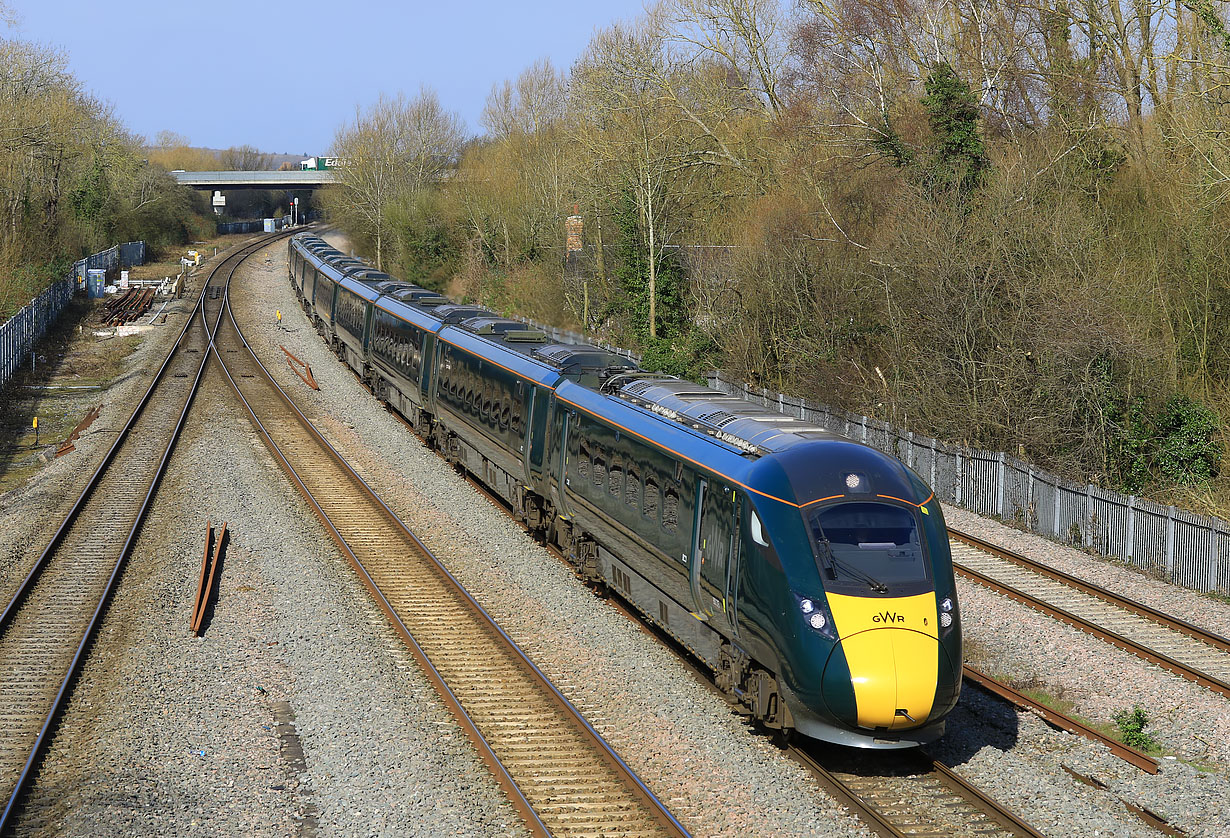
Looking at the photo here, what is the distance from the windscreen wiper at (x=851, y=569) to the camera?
387 inches

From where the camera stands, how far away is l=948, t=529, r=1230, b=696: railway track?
13.4 meters

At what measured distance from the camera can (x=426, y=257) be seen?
60.6 metres

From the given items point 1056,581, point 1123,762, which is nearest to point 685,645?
point 1123,762

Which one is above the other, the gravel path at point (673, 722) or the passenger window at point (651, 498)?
the passenger window at point (651, 498)

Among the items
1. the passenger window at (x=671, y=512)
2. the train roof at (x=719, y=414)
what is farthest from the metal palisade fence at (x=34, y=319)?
the passenger window at (x=671, y=512)

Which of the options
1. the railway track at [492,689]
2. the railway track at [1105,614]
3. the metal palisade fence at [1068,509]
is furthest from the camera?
the metal palisade fence at [1068,509]

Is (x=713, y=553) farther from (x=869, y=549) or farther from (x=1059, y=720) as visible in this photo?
(x=1059, y=720)

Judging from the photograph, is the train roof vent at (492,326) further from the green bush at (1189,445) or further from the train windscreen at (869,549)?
the green bush at (1189,445)

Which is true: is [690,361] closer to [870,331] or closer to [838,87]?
[870,331]

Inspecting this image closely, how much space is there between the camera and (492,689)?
12.5 meters

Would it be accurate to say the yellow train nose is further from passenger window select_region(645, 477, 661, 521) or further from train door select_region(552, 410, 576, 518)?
train door select_region(552, 410, 576, 518)

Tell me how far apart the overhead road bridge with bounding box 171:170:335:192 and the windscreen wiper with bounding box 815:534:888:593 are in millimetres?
105875

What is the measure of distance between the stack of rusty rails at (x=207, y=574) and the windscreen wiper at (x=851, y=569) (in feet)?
27.6

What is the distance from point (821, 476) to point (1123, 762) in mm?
3862
